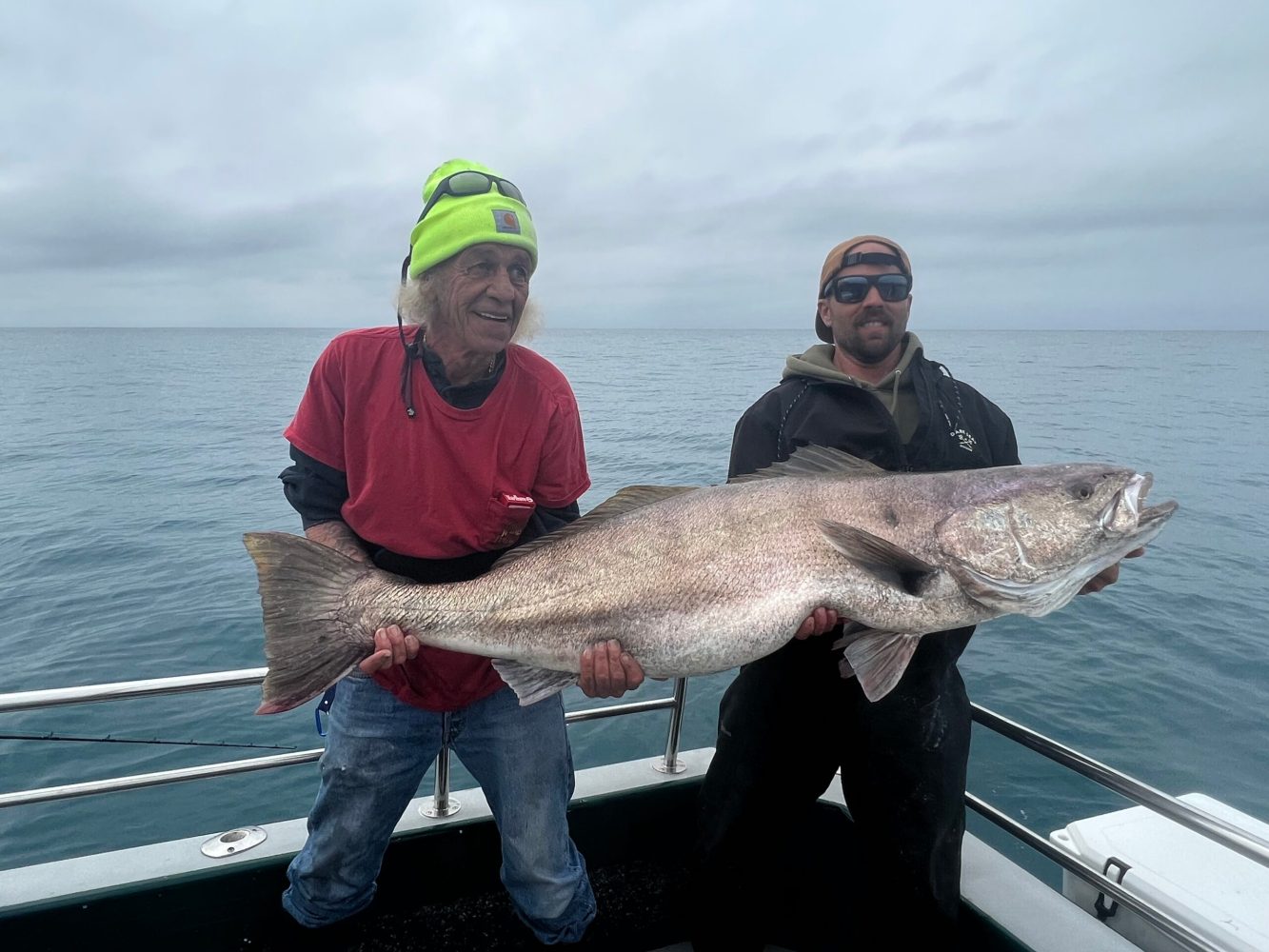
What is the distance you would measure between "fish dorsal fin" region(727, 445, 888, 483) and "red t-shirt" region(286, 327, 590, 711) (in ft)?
3.56

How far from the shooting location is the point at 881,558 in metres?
2.91

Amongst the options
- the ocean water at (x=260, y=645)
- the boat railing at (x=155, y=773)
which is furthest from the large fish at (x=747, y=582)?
the ocean water at (x=260, y=645)

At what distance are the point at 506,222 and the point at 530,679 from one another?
184cm

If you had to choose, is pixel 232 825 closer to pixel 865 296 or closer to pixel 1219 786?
pixel 865 296

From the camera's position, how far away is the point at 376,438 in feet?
10.2

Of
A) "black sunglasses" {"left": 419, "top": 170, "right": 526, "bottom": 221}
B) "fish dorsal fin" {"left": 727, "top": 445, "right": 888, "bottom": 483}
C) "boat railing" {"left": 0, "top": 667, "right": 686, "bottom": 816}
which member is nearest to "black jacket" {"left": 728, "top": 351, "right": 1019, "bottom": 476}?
"fish dorsal fin" {"left": 727, "top": 445, "right": 888, "bottom": 483}

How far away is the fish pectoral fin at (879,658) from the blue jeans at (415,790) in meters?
1.28

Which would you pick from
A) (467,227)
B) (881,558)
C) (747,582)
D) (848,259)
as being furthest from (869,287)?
(467,227)

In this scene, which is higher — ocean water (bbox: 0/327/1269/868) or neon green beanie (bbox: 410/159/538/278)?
neon green beanie (bbox: 410/159/538/278)

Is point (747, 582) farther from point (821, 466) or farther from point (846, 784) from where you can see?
point (846, 784)

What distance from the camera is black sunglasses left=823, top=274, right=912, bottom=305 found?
3.63 meters

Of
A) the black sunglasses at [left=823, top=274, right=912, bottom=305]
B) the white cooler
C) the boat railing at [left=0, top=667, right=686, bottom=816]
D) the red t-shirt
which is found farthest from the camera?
the black sunglasses at [left=823, top=274, right=912, bottom=305]

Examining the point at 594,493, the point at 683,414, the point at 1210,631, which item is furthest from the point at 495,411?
the point at 683,414

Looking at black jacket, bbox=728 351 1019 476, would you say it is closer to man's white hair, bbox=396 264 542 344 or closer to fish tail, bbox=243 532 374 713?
man's white hair, bbox=396 264 542 344
